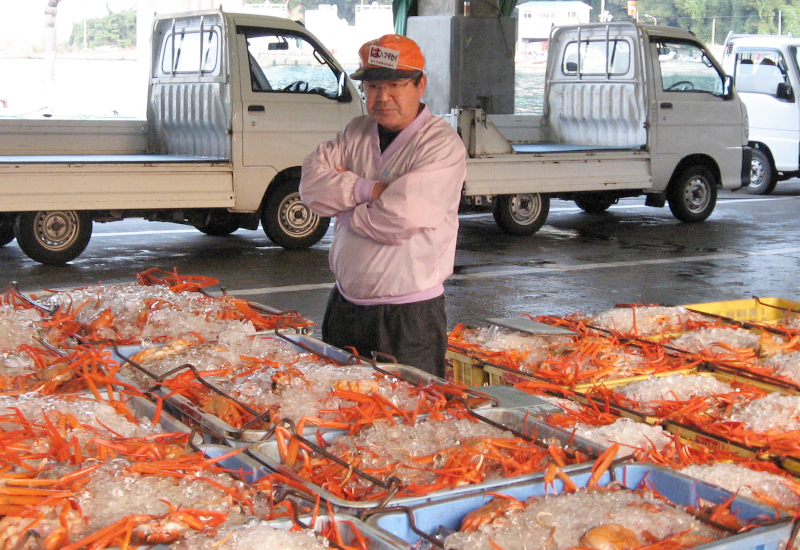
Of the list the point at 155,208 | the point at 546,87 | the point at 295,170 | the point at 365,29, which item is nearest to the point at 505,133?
the point at 546,87

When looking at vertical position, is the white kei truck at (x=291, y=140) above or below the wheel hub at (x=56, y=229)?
above

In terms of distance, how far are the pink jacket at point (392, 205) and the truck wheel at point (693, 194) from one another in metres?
11.5

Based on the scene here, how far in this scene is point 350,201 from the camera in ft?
12.5

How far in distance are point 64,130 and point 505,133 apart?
266 inches

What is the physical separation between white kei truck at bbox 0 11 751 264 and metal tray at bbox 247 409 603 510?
8181 millimetres

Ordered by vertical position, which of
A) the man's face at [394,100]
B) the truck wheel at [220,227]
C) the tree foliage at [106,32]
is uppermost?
the tree foliage at [106,32]

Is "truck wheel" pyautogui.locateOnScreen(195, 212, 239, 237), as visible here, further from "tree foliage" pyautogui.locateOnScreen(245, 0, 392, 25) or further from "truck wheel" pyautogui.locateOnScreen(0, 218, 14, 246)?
"tree foliage" pyautogui.locateOnScreen(245, 0, 392, 25)

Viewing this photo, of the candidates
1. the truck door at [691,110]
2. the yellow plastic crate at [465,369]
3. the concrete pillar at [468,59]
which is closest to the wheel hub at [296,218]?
the truck door at [691,110]

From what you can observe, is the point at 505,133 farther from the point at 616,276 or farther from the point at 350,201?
the point at 350,201

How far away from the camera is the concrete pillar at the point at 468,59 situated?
1777 cm

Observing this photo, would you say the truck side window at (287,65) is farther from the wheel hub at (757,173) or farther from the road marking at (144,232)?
the wheel hub at (757,173)

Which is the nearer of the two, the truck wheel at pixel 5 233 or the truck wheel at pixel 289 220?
the truck wheel at pixel 5 233

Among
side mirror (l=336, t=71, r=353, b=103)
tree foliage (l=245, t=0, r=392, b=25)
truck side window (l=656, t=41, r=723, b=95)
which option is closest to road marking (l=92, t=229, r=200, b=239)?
side mirror (l=336, t=71, r=353, b=103)

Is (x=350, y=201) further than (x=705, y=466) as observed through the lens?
Yes
